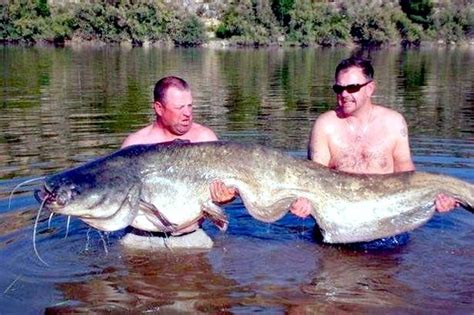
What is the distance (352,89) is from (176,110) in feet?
5.35

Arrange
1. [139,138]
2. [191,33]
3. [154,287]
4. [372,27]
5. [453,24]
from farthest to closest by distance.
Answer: [453,24], [372,27], [191,33], [139,138], [154,287]

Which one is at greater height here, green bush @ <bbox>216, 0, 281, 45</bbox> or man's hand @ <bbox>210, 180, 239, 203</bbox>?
green bush @ <bbox>216, 0, 281, 45</bbox>

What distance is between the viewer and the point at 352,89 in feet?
20.9

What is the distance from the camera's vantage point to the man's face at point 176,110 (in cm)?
591

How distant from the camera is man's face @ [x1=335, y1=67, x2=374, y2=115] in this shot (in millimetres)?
6289

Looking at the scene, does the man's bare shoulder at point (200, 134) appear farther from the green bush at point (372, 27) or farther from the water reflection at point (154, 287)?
the green bush at point (372, 27)

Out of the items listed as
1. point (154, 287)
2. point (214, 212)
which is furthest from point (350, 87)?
point (154, 287)

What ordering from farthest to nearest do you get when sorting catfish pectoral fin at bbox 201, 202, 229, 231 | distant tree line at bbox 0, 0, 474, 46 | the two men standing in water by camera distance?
distant tree line at bbox 0, 0, 474, 46
the two men standing in water
catfish pectoral fin at bbox 201, 202, 229, 231

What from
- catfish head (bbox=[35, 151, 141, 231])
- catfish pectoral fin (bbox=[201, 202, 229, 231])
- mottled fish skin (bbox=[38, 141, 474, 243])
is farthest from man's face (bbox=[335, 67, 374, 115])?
catfish head (bbox=[35, 151, 141, 231])

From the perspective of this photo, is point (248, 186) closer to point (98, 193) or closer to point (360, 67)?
point (98, 193)

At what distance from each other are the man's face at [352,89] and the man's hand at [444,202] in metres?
1.28

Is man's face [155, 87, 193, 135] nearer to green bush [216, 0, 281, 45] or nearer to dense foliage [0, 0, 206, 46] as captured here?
dense foliage [0, 0, 206, 46]

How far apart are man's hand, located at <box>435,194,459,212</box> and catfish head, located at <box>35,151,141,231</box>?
2390 mm

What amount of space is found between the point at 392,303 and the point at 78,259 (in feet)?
9.08
